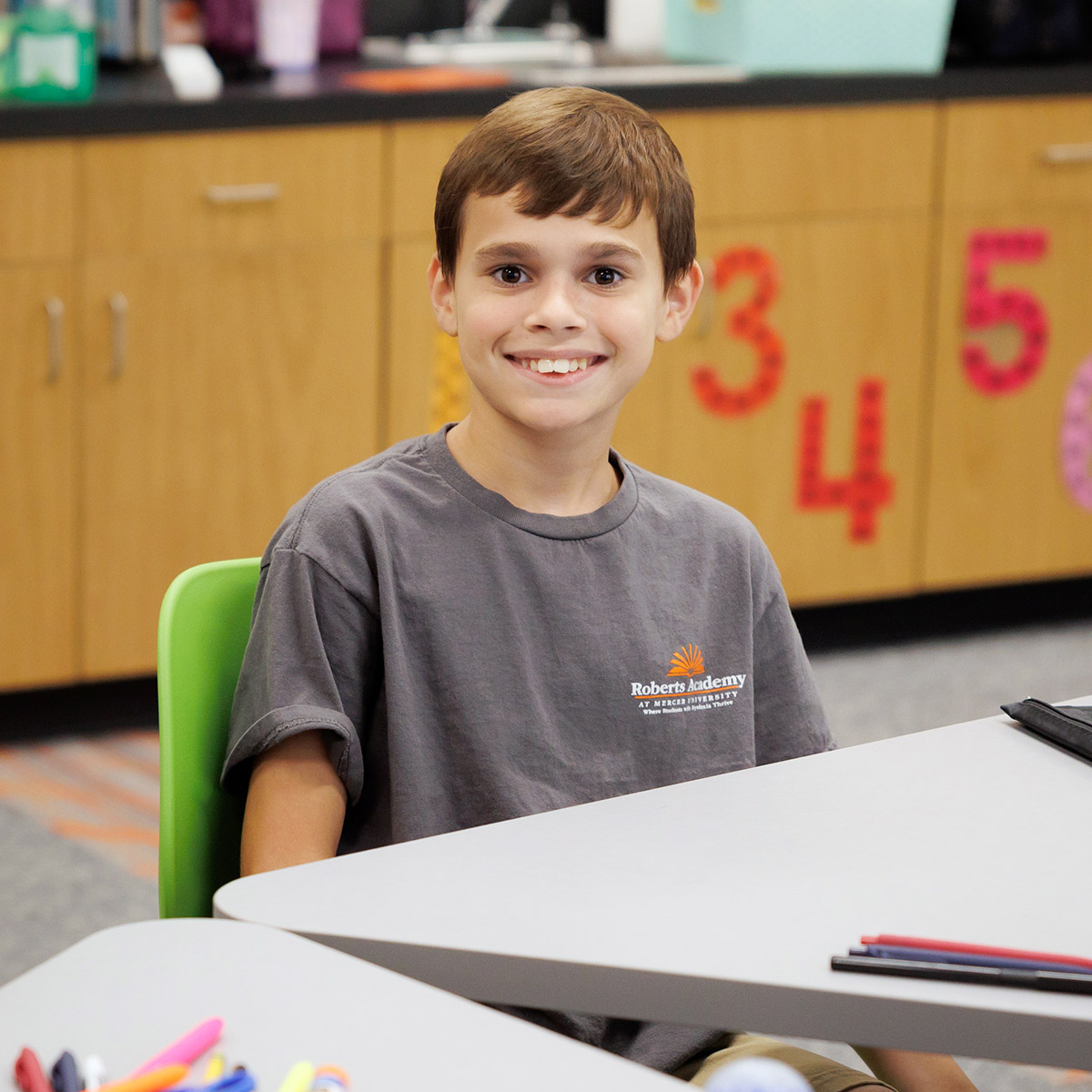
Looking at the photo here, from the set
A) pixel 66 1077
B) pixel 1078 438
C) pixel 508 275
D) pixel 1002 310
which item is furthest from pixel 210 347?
pixel 66 1077

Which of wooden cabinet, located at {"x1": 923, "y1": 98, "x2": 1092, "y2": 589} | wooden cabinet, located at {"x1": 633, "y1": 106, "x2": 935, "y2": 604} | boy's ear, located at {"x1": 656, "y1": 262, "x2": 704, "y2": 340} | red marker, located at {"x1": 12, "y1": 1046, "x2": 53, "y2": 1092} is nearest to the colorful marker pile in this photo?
red marker, located at {"x1": 12, "y1": 1046, "x2": 53, "y2": 1092}

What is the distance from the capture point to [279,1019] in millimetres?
764

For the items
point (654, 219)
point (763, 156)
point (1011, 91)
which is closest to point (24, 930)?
point (654, 219)

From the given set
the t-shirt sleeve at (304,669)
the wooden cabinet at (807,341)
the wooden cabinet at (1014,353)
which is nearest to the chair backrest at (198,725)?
the t-shirt sleeve at (304,669)

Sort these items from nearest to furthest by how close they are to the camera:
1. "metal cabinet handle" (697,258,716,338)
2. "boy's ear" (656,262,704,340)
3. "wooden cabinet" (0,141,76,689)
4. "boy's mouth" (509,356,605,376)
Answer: "boy's mouth" (509,356,605,376)
"boy's ear" (656,262,704,340)
"wooden cabinet" (0,141,76,689)
"metal cabinet handle" (697,258,716,338)

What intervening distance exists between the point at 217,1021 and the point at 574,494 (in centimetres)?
59

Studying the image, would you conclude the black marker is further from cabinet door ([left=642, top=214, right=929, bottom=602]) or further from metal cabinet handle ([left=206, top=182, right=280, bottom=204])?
cabinet door ([left=642, top=214, right=929, bottom=602])

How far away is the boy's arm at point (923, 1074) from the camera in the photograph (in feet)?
3.78

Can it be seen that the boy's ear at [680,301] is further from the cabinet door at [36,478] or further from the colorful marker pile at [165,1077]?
the cabinet door at [36,478]

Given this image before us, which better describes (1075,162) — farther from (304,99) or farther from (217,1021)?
(217,1021)

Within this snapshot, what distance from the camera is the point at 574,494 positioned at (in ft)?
4.17

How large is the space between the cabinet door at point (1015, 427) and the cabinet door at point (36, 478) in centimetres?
145

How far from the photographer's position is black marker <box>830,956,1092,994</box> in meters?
0.81

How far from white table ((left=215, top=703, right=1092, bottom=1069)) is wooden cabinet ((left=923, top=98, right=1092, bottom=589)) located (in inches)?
82.6
